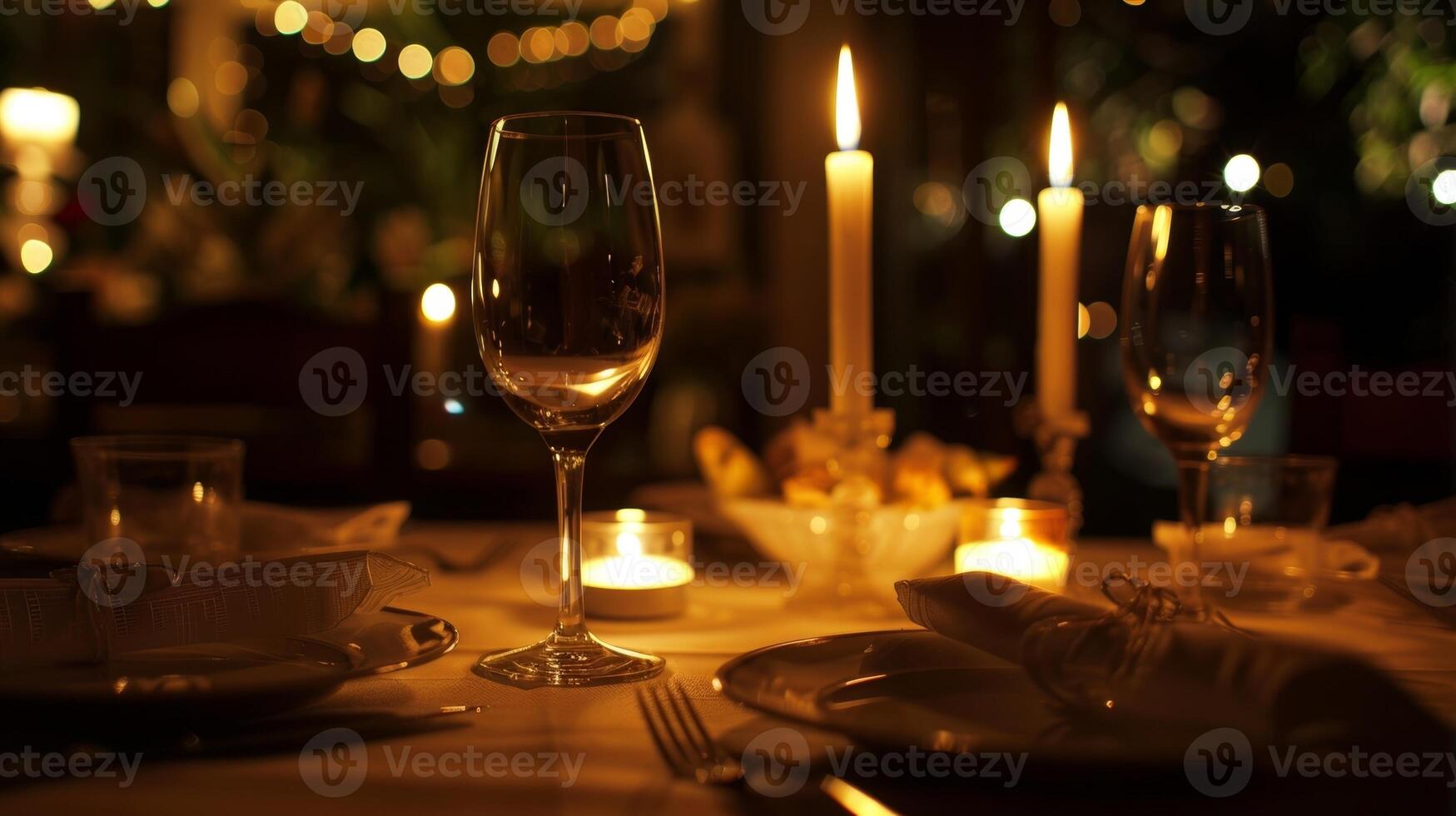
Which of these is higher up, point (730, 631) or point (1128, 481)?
point (730, 631)

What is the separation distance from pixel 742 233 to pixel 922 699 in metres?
3.30

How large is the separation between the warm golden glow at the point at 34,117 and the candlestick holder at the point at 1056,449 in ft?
16.0

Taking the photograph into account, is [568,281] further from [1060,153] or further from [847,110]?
[1060,153]

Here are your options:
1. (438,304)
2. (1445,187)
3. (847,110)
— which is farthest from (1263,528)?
(438,304)

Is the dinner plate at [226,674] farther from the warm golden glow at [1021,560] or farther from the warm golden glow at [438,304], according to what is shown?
the warm golden glow at [438,304]

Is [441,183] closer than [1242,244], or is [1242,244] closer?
[1242,244]

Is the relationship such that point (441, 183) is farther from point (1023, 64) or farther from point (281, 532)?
point (281, 532)

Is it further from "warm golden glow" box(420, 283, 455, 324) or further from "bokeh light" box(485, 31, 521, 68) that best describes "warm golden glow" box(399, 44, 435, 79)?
"warm golden glow" box(420, 283, 455, 324)

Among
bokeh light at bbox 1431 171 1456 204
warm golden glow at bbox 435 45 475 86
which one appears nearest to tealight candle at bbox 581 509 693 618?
bokeh light at bbox 1431 171 1456 204

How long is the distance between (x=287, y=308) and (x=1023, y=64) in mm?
2260

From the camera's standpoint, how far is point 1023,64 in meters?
3.30

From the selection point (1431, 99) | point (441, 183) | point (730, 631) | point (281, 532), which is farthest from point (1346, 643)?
point (441, 183)

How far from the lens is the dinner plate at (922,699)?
40 centimetres

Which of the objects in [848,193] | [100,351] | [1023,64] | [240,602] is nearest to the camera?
[240,602]
